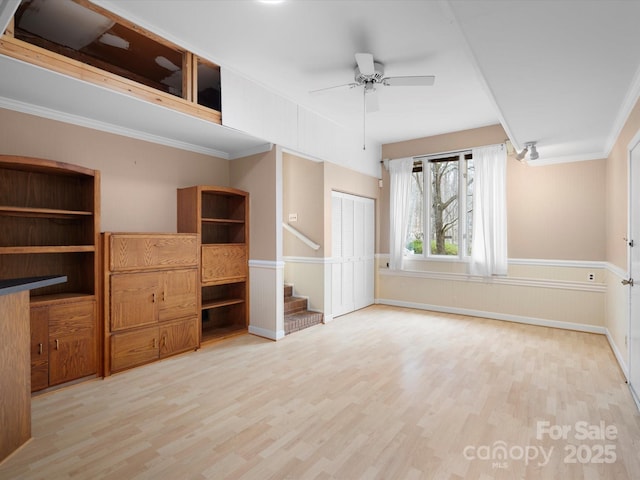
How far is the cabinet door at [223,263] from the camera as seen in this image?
4016 mm

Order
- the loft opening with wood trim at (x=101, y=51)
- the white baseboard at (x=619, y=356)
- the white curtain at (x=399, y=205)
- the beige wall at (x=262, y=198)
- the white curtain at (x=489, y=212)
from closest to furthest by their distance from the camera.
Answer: the loft opening with wood trim at (x=101, y=51) < the white baseboard at (x=619, y=356) < the beige wall at (x=262, y=198) < the white curtain at (x=489, y=212) < the white curtain at (x=399, y=205)

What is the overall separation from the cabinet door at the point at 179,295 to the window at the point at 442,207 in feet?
12.5

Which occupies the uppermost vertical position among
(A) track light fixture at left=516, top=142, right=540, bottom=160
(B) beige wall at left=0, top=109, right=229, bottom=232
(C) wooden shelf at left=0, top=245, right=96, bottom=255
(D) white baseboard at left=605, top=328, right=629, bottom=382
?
(A) track light fixture at left=516, top=142, right=540, bottom=160

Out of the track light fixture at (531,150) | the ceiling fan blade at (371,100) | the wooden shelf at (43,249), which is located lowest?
the wooden shelf at (43,249)

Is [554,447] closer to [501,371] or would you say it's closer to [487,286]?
[501,371]

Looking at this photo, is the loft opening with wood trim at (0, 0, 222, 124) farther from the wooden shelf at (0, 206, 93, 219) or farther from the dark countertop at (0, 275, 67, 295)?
the dark countertop at (0, 275, 67, 295)

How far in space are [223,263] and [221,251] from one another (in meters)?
0.16

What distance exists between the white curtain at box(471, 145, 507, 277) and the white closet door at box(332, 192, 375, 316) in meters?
1.78

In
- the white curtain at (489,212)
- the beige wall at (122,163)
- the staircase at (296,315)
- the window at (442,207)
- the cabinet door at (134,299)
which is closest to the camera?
the beige wall at (122,163)

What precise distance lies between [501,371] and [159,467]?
3.01 m

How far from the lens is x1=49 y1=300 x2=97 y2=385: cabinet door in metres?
2.82

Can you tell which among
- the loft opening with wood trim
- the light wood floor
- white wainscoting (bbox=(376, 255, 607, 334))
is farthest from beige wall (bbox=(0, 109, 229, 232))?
white wainscoting (bbox=(376, 255, 607, 334))

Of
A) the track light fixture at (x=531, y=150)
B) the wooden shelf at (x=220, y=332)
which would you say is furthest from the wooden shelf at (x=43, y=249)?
the track light fixture at (x=531, y=150)

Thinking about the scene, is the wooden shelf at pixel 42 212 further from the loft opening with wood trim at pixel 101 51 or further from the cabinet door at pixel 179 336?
the cabinet door at pixel 179 336
